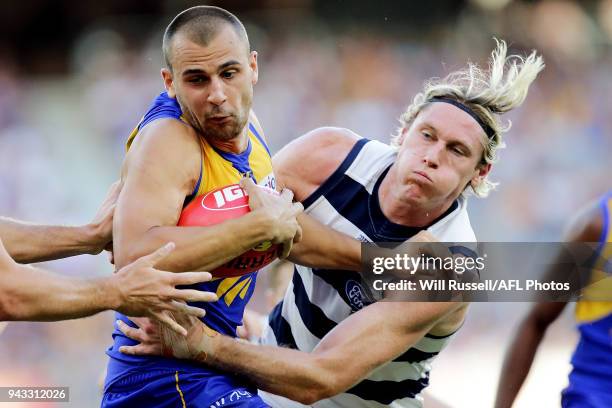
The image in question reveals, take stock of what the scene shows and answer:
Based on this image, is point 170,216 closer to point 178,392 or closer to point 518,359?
point 178,392

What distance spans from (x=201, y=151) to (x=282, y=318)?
5.47 ft

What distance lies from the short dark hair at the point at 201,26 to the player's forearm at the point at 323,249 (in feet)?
3.33

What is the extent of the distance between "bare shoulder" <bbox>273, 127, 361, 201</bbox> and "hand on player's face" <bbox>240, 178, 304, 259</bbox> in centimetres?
81

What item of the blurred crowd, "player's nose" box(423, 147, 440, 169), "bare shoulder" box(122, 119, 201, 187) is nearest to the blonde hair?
"player's nose" box(423, 147, 440, 169)

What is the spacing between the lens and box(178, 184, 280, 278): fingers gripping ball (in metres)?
3.75

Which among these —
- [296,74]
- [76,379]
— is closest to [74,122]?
[296,74]

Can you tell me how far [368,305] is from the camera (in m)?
4.63

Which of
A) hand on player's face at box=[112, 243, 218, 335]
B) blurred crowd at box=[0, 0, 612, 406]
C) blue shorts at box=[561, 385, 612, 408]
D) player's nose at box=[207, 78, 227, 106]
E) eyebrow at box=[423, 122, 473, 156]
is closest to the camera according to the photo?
hand on player's face at box=[112, 243, 218, 335]

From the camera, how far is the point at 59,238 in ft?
15.2

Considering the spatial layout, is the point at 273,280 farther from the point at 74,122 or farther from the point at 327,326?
the point at 74,122

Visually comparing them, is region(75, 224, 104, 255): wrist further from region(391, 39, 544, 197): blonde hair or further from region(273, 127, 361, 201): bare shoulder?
region(391, 39, 544, 197): blonde hair

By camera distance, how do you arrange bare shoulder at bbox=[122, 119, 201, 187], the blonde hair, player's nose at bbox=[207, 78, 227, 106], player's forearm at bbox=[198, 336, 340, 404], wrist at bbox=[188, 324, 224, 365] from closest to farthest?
1. bare shoulder at bbox=[122, 119, 201, 187]
2. player's nose at bbox=[207, 78, 227, 106]
3. wrist at bbox=[188, 324, 224, 365]
4. player's forearm at bbox=[198, 336, 340, 404]
5. the blonde hair

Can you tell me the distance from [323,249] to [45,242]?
1.34 meters

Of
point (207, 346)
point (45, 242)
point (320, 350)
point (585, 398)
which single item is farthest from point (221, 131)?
point (585, 398)
